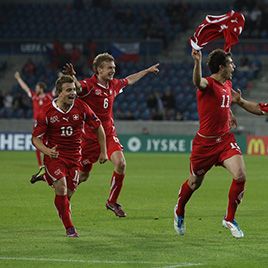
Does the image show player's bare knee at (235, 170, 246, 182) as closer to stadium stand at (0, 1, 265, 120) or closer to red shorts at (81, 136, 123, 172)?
red shorts at (81, 136, 123, 172)

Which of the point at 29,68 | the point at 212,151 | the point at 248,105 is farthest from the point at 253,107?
the point at 29,68

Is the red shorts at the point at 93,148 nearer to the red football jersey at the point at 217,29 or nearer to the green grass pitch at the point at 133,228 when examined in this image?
the green grass pitch at the point at 133,228

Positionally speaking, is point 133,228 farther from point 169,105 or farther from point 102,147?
point 169,105

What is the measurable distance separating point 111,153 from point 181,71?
26.2m

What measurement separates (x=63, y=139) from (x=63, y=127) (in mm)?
167

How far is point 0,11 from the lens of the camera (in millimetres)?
47844

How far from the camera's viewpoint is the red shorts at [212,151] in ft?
38.4

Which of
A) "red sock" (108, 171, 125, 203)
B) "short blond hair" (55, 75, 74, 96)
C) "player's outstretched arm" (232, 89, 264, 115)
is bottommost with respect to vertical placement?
"red sock" (108, 171, 125, 203)

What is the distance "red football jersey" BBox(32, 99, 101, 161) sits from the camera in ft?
37.8

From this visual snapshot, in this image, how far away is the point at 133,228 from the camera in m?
12.5

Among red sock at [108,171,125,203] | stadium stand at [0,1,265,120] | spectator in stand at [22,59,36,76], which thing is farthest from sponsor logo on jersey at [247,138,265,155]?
red sock at [108,171,125,203]

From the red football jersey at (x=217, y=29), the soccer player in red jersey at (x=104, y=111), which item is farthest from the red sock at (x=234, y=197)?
the soccer player in red jersey at (x=104, y=111)

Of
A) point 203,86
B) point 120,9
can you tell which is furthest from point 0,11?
point 203,86

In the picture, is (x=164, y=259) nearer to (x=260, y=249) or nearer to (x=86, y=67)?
(x=260, y=249)
